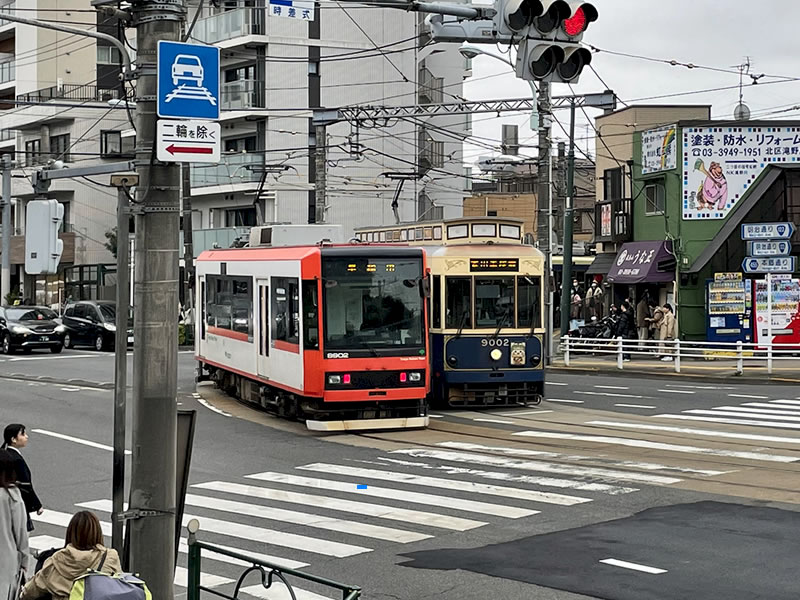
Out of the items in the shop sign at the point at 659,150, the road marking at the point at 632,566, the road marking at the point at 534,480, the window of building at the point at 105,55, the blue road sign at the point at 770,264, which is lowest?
the road marking at the point at 632,566

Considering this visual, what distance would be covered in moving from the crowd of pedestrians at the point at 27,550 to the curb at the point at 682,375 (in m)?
22.8

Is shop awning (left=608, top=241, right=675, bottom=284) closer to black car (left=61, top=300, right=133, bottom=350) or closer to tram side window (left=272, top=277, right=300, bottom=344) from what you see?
black car (left=61, top=300, right=133, bottom=350)

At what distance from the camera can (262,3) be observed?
5394cm

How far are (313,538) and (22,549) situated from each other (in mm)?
3586

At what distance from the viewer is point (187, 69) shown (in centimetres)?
770

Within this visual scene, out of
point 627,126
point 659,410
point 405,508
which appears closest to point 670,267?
point 627,126

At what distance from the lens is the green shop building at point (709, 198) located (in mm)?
38844

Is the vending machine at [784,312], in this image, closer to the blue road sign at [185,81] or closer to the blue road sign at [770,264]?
the blue road sign at [770,264]

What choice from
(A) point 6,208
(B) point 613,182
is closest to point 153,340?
(B) point 613,182

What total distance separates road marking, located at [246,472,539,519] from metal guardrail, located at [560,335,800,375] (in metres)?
17.1

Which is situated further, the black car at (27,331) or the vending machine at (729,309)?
the black car at (27,331)

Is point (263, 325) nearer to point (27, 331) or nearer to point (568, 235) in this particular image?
point (568, 235)

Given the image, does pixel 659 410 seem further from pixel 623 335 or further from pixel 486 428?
pixel 623 335

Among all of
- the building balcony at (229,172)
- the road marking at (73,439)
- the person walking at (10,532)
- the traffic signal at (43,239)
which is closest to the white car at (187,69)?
the traffic signal at (43,239)
